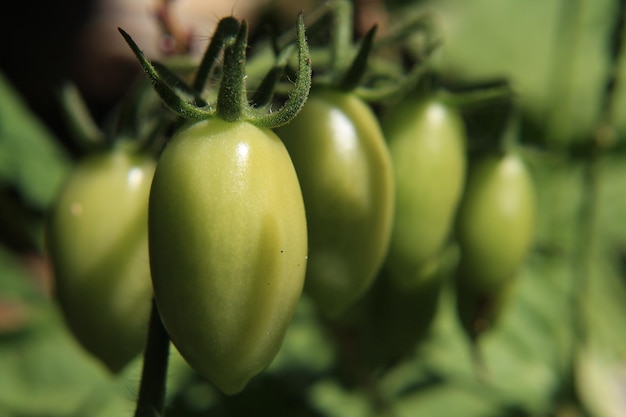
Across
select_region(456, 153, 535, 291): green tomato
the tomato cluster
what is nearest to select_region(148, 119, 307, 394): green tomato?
the tomato cluster

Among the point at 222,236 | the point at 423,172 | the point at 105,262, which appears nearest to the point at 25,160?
the point at 105,262

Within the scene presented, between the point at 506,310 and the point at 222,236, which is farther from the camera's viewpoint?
the point at 506,310

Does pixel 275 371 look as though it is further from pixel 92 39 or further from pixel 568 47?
pixel 92 39

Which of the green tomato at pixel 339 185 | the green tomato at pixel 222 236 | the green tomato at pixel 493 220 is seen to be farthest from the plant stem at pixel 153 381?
the green tomato at pixel 493 220

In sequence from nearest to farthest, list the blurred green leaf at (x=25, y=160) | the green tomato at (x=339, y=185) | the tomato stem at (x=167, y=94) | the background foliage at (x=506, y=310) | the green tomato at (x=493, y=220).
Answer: the tomato stem at (x=167, y=94) → the green tomato at (x=339, y=185) → the green tomato at (x=493, y=220) → the background foliage at (x=506, y=310) → the blurred green leaf at (x=25, y=160)

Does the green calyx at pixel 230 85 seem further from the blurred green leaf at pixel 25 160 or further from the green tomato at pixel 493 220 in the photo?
the blurred green leaf at pixel 25 160

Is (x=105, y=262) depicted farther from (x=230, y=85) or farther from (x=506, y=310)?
(x=506, y=310)
